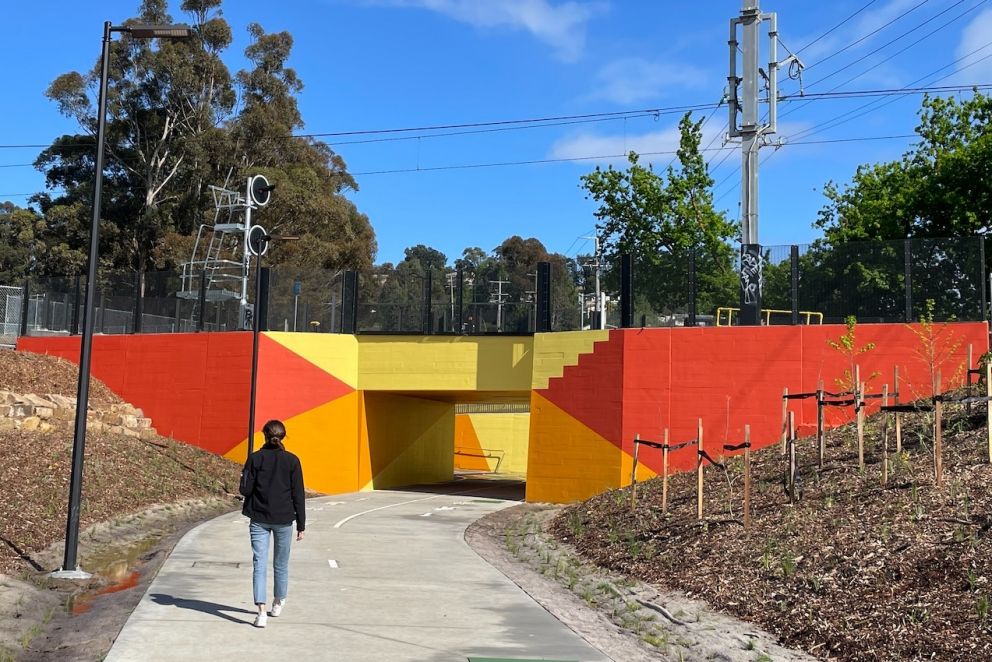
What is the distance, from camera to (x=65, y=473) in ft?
58.3

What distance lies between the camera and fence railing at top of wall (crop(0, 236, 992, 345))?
2125cm

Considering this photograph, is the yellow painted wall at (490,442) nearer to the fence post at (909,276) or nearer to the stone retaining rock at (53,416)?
the stone retaining rock at (53,416)

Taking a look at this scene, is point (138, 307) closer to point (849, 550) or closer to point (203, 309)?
point (203, 309)

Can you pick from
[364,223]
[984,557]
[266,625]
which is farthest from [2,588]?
[364,223]

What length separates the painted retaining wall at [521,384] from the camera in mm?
21531

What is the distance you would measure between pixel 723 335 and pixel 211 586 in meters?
14.4

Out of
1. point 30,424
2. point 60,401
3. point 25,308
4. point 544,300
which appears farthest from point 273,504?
point 25,308

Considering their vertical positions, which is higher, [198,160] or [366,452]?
[198,160]

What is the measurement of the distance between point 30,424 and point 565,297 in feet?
42.4

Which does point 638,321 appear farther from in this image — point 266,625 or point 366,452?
point 266,625

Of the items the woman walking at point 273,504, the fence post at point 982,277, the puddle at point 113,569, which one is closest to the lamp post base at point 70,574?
the puddle at point 113,569

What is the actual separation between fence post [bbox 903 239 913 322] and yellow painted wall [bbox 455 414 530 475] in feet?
88.8

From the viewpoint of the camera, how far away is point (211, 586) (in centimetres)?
1070

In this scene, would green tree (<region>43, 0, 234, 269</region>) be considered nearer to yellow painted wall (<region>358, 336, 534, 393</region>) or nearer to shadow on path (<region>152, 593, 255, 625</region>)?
yellow painted wall (<region>358, 336, 534, 393</region>)
